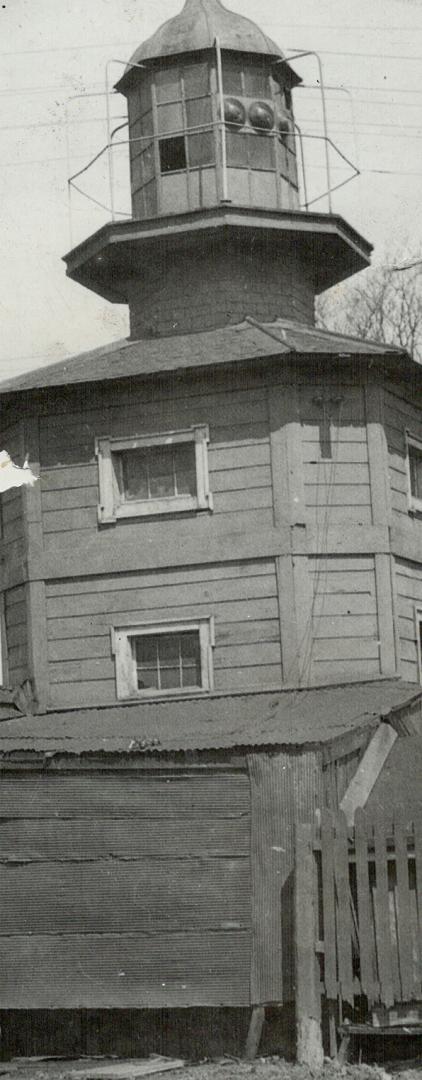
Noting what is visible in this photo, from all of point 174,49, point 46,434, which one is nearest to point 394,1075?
point 46,434

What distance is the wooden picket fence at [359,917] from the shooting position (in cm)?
1136

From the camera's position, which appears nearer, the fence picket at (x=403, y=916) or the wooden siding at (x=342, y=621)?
the fence picket at (x=403, y=916)

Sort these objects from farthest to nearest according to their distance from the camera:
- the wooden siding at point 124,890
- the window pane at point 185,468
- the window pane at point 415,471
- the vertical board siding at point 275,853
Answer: the window pane at point 415,471 < the window pane at point 185,468 < the wooden siding at point 124,890 < the vertical board siding at point 275,853

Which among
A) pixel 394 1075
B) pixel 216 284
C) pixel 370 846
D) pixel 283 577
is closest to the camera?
pixel 394 1075

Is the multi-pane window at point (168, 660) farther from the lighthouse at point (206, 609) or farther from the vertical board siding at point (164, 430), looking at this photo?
the vertical board siding at point (164, 430)

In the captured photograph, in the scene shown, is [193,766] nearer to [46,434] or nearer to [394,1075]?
[394,1075]

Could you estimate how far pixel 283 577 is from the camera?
1781 cm

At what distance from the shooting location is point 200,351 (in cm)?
1905

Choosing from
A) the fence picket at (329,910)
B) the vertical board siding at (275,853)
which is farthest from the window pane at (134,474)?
the fence picket at (329,910)

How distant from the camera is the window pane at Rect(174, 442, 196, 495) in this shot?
18.6 meters

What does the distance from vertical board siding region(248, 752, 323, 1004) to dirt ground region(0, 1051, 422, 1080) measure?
601mm

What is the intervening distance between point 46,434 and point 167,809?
321 inches

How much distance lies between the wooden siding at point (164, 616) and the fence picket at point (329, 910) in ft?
19.6

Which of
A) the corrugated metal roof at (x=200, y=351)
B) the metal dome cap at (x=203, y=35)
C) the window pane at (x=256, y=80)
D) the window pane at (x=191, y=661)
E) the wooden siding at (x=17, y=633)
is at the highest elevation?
the metal dome cap at (x=203, y=35)
